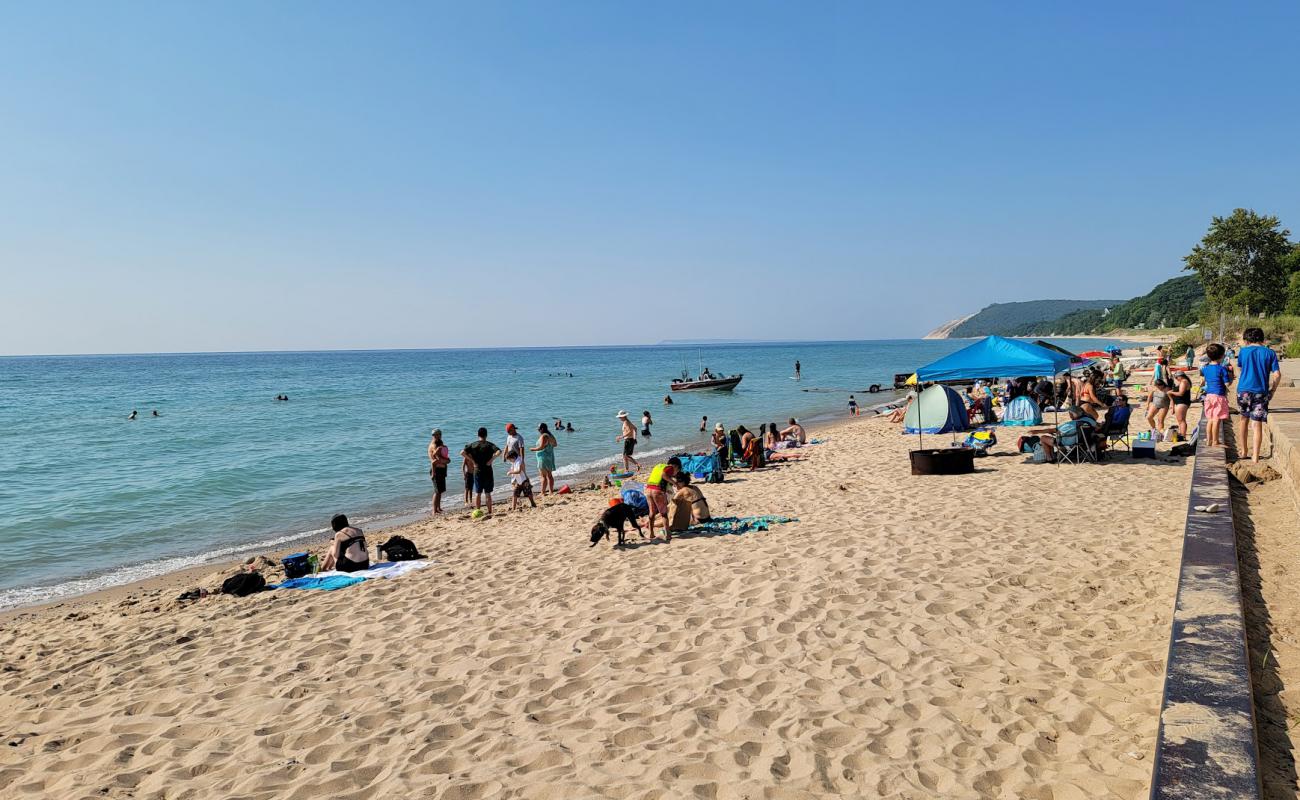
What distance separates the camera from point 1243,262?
37.6m

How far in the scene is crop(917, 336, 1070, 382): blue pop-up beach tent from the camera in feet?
36.6

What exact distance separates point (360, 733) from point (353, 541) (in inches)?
181

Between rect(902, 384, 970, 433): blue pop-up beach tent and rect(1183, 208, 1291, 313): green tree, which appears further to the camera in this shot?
rect(1183, 208, 1291, 313): green tree

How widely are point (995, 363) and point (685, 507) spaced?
19.1ft

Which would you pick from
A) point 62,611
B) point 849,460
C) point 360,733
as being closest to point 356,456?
point 62,611

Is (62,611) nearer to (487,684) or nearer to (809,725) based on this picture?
(487,684)

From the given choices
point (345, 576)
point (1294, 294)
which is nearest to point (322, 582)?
point (345, 576)

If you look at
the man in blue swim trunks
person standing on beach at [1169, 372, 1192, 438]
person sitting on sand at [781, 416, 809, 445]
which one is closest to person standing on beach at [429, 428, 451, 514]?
person sitting on sand at [781, 416, 809, 445]

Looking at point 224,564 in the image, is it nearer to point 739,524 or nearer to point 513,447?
point 513,447

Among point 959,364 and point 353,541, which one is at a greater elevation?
point 959,364

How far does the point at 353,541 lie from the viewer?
28.0 feet

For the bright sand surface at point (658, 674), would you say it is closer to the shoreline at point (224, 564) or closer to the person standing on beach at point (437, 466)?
the shoreline at point (224, 564)

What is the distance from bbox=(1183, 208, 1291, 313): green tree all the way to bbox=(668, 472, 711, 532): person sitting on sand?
4053cm

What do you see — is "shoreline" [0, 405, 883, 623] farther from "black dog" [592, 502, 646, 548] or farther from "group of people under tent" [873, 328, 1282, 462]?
"group of people under tent" [873, 328, 1282, 462]
